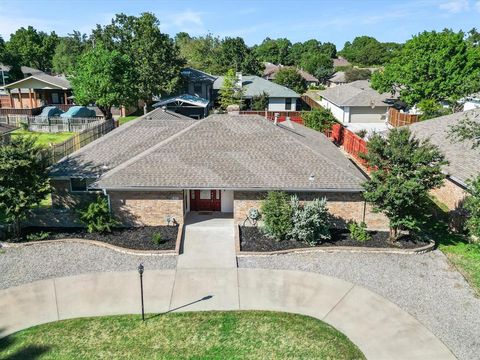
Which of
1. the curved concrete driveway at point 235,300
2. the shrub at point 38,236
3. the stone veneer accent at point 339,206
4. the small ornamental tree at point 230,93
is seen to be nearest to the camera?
the curved concrete driveway at point 235,300

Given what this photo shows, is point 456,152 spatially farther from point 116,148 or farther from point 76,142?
point 76,142

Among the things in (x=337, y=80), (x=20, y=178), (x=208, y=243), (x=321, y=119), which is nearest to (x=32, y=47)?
(x=337, y=80)

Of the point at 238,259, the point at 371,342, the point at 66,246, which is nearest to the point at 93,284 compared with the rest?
the point at 66,246

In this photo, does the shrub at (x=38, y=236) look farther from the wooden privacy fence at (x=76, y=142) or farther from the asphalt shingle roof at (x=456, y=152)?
the asphalt shingle roof at (x=456, y=152)

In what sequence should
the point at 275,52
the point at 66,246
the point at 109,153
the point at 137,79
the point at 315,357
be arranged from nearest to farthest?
the point at 315,357 < the point at 66,246 < the point at 109,153 < the point at 137,79 < the point at 275,52

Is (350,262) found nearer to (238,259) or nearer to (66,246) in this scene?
(238,259)

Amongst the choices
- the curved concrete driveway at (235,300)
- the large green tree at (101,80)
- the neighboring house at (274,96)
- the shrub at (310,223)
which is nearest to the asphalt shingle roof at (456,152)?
the shrub at (310,223)

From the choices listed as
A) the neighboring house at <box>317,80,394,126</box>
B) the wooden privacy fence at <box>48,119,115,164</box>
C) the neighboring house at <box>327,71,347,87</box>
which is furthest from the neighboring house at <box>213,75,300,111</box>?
the neighboring house at <box>327,71,347,87</box>
